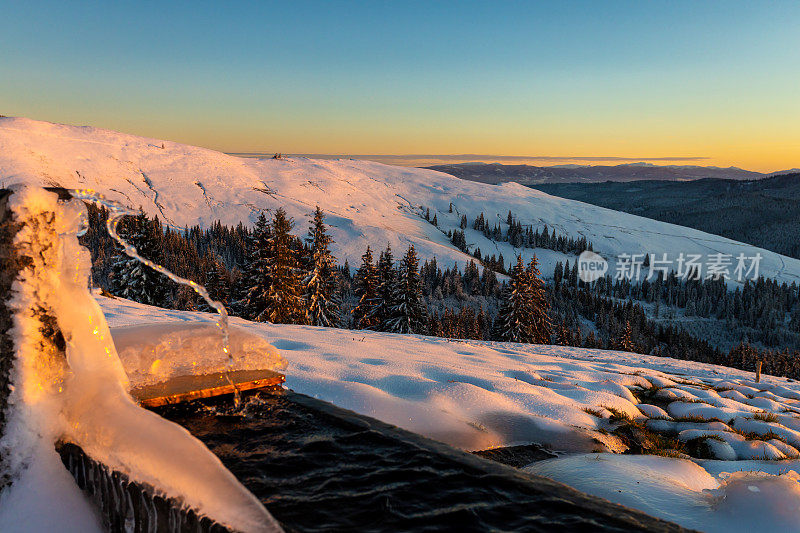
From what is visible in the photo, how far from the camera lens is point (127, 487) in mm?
2459

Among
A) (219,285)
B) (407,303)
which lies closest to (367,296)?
(407,303)

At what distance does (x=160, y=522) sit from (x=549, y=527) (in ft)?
6.65

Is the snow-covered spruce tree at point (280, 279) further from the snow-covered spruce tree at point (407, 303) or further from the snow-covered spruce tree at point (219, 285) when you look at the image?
the snow-covered spruce tree at point (219, 285)

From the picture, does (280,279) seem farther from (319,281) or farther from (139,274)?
(139,274)

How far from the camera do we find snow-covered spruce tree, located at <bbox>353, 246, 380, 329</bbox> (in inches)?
1661

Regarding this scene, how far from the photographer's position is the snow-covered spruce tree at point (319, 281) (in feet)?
128

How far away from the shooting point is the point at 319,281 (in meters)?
39.9

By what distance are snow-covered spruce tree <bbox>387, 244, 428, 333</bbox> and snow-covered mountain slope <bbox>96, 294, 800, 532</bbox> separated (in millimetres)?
28406

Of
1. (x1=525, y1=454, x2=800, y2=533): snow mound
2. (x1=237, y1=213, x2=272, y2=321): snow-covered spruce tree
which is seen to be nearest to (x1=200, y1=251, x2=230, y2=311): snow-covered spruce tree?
(x1=237, y1=213, x2=272, y2=321): snow-covered spruce tree

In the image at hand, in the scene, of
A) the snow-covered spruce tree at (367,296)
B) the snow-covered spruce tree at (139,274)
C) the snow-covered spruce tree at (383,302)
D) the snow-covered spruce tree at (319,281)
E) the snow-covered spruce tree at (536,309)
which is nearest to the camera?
the snow-covered spruce tree at (139,274)

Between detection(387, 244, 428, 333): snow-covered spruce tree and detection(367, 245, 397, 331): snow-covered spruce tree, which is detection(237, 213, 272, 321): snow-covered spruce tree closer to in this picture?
detection(367, 245, 397, 331): snow-covered spruce tree

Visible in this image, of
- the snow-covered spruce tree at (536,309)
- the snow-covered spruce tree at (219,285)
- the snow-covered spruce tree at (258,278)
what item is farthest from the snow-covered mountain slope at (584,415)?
the snow-covered spruce tree at (219,285)

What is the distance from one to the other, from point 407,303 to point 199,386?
120ft

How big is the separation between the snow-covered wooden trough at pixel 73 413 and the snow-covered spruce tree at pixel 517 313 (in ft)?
137
